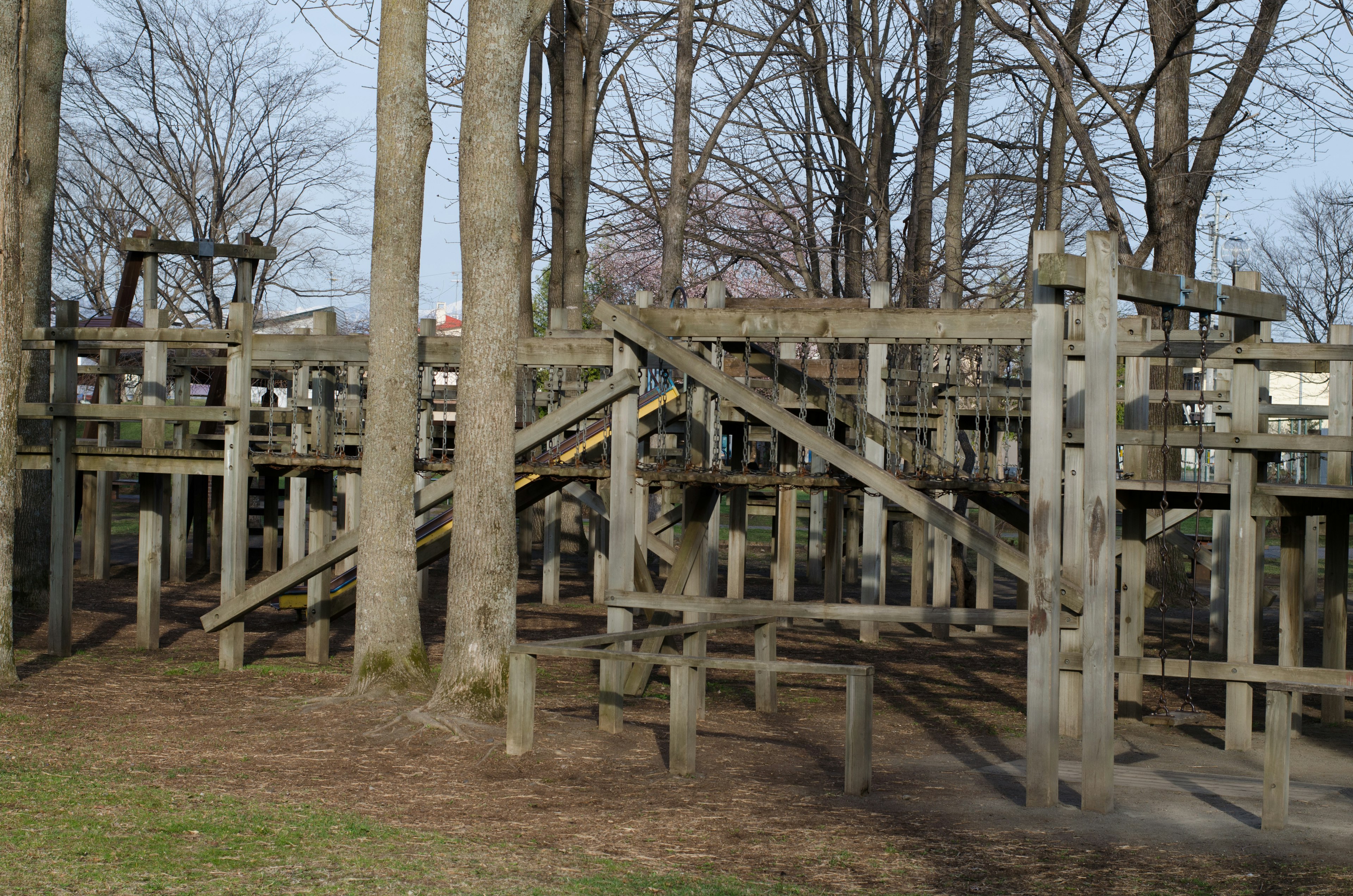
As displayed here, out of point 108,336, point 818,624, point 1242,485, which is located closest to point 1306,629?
point 818,624

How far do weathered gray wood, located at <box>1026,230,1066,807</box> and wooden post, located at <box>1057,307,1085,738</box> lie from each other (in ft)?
0.46

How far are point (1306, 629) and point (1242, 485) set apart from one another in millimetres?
7820

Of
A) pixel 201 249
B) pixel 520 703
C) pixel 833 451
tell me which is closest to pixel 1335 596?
pixel 833 451

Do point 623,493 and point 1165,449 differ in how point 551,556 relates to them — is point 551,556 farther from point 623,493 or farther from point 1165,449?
point 1165,449

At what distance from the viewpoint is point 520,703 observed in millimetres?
7809

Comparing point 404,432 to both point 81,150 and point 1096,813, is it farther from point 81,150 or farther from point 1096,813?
point 81,150

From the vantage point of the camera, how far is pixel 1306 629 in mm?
15164

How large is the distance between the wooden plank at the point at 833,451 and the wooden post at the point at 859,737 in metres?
1.01

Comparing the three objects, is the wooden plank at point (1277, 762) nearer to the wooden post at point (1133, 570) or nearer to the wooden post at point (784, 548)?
the wooden post at point (1133, 570)

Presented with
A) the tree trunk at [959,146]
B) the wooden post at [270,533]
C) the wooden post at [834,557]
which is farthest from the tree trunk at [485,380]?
the tree trunk at [959,146]

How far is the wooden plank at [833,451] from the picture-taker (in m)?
7.53

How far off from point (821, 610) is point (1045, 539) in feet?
6.77

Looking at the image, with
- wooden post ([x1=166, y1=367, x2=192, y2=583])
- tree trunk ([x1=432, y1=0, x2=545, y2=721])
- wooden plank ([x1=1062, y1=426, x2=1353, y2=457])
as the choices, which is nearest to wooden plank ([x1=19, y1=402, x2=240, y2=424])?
tree trunk ([x1=432, y1=0, x2=545, y2=721])

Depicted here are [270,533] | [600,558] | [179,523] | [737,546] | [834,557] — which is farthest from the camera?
[270,533]
